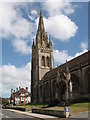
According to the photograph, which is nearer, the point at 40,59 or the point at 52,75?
the point at 52,75

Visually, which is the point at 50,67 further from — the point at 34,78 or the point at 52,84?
the point at 52,84

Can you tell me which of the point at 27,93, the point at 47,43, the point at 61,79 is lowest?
the point at 27,93

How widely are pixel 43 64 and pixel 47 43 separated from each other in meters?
9.99

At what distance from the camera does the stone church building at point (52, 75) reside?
140ft

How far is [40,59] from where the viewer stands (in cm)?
7306

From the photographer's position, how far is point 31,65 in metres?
80.7

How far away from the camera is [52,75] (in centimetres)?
6184

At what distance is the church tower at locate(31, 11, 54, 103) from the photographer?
2862 inches

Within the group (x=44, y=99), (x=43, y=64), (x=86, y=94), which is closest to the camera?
(x=86, y=94)

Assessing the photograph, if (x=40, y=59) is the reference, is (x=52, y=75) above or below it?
below

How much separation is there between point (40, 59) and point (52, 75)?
43.5 feet

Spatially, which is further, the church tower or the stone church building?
the church tower

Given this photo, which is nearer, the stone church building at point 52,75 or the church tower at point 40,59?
the stone church building at point 52,75

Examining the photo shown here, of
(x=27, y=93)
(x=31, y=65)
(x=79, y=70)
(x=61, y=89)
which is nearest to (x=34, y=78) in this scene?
(x=31, y=65)
